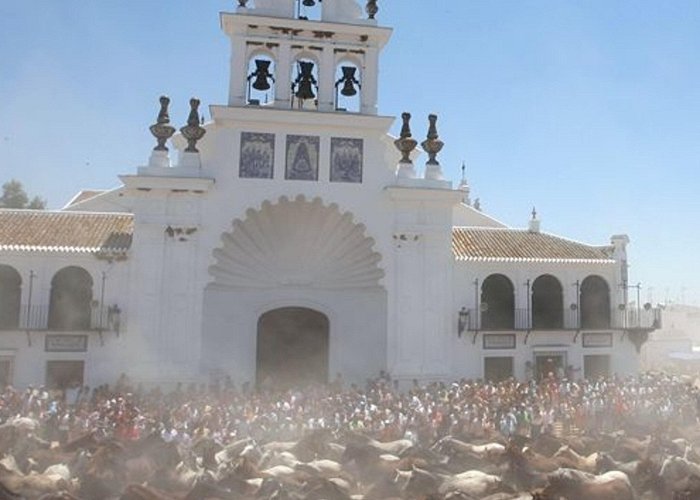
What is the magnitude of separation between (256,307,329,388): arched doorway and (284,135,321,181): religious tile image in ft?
17.1

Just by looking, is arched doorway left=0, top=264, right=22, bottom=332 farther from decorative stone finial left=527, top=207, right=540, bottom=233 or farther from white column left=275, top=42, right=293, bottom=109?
decorative stone finial left=527, top=207, right=540, bottom=233

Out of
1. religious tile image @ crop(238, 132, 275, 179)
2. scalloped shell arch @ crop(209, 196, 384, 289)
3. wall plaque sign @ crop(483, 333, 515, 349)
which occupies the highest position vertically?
religious tile image @ crop(238, 132, 275, 179)

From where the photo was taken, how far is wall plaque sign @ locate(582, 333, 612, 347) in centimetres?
2955

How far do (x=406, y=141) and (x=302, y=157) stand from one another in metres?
4.30

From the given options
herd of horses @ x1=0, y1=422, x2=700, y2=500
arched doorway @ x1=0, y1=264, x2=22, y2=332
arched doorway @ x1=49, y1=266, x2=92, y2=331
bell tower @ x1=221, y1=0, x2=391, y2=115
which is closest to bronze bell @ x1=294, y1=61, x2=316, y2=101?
bell tower @ x1=221, y1=0, x2=391, y2=115

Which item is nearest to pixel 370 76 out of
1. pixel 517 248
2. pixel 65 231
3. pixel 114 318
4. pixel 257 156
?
pixel 257 156

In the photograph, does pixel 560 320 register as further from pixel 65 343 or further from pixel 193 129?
pixel 65 343

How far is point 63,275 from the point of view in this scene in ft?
84.1

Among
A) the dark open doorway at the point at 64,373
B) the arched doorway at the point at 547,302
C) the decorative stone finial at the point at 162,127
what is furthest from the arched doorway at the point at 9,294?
the arched doorway at the point at 547,302

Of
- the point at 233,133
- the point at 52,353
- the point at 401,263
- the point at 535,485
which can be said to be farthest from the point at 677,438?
the point at 52,353

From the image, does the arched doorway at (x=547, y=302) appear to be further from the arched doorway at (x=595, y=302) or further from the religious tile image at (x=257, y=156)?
the religious tile image at (x=257, y=156)

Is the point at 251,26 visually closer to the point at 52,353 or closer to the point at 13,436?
the point at 52,353

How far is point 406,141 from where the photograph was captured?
2745cm

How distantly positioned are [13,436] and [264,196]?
1365cm
